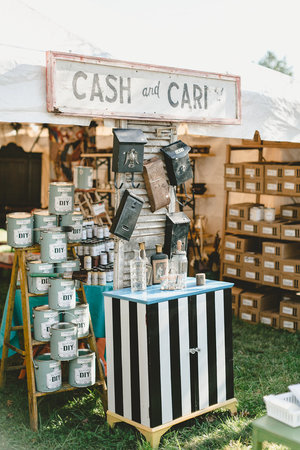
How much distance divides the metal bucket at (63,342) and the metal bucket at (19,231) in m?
0.65

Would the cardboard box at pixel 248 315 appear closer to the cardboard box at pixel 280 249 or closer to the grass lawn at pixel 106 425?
the cardboard box at pixel 280 249

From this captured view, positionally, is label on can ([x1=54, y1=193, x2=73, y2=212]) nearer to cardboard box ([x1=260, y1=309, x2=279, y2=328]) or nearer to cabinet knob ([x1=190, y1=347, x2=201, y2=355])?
cabinet knob ([x1=190, y1=347, x2=201, y2=355])

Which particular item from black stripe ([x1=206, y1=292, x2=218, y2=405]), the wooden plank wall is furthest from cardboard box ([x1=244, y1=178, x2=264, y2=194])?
black stripe ([x1=206, y1=292, x2=218, y2=405])

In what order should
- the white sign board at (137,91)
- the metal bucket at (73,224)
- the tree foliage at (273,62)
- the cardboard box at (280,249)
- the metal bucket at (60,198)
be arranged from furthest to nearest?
the tree foliage at (273,62), the cardboard box at (280,249), the metal bucket at (73,224), the metal bucket at (60,198), the white sign board at (137,91)

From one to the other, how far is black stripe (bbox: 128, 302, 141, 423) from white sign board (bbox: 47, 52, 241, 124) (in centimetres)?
133

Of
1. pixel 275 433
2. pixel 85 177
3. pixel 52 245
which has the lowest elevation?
pixel 275 433

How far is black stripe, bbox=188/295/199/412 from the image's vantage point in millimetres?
3906

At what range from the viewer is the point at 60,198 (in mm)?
4258

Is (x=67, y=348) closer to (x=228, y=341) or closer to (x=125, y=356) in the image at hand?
(x=125, y=356)

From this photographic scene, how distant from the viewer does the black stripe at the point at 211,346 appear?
4012 millimetres

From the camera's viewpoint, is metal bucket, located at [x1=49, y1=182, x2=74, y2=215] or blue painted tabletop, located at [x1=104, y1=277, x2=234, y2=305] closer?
blue painted tabletop, located at [x1=104, y1=277, x2=234, y2=305]

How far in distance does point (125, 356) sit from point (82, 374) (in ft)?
1.67

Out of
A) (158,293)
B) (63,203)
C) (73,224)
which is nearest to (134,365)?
(158,293)

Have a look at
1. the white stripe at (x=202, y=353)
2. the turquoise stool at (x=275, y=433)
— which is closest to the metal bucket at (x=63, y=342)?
the white stripe at (x=202, y=353)
